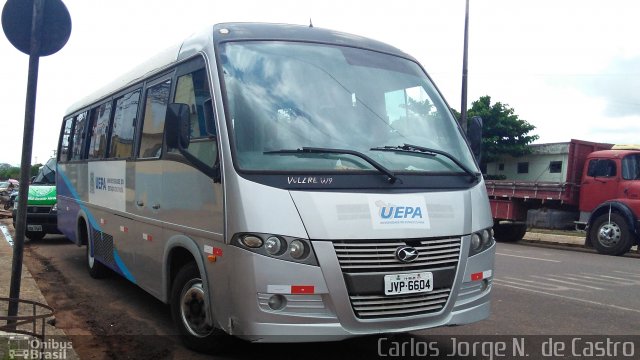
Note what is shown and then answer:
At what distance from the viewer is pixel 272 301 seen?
4109mm

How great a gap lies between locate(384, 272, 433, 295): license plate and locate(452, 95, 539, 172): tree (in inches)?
1216

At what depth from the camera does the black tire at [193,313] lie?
487cm

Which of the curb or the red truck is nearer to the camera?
the curb

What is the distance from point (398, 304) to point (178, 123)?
219cm

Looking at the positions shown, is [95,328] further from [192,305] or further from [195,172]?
[195,172]

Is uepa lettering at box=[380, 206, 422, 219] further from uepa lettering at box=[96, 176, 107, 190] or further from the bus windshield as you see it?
uepa lettering at box=[96, 176, 107, 190]

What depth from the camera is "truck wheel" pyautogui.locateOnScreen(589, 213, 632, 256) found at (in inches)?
587

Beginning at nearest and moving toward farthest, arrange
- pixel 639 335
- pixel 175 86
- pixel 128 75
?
1. pixel 175 86
2. pixel 639 335
3. pixel 128 75

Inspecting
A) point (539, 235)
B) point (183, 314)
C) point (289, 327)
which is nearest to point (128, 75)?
point (183, 314)

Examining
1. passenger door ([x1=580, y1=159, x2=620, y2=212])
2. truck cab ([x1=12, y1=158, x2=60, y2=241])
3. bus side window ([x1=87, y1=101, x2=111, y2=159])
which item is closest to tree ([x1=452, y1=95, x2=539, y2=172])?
passenger door ([x1=580, y1=159, x2=620, y2=212])

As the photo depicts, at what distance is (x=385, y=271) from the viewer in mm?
4227

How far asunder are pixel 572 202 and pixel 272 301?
48.1ft

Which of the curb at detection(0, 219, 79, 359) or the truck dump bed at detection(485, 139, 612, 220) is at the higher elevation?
the truck dump bed at detection(485, 139, 612, 220)

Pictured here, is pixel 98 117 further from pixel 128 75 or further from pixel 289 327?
pixel 289 327
